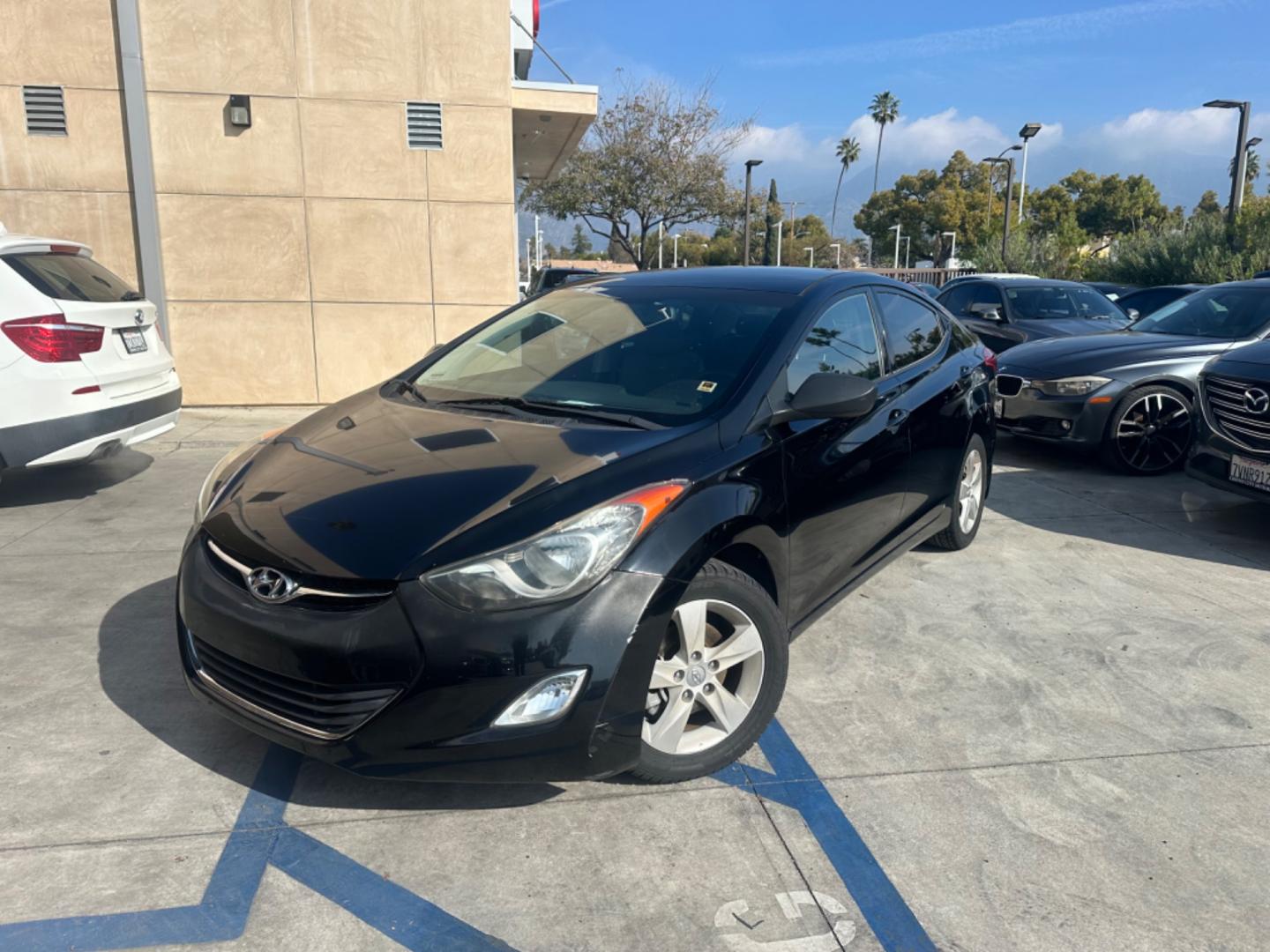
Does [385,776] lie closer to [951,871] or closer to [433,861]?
[433,861]

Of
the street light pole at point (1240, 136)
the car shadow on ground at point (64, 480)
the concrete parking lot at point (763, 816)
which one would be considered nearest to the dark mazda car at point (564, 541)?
the concrete parking lot at point (763, 816)

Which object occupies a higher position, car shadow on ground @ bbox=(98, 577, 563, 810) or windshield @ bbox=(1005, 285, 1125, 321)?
windshield @ bbox=(1005, 285, 1125, 321)

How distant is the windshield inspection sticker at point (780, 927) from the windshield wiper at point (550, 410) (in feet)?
4.85

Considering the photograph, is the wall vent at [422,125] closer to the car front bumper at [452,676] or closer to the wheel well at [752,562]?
the wheel well at [752,562]

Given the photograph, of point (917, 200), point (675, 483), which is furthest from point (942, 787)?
point (917, 200)

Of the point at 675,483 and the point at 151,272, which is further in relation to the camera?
the point at 151,272

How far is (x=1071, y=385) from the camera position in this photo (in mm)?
7488

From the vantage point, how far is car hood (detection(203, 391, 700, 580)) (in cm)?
263

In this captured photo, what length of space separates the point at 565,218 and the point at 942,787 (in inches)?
1298

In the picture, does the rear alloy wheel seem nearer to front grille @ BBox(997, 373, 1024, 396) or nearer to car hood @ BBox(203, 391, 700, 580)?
front grille @ BBox(997, 373, 1024, 396)

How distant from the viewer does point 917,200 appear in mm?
66438

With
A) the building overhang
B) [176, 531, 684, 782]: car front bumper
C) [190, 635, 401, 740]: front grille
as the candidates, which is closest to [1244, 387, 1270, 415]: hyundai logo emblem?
[176, 531, 684, 782]: car front bumper

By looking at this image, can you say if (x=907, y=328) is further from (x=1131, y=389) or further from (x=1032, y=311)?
(x=1032, y=311)

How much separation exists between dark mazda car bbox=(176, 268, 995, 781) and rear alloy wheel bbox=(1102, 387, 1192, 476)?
4.05 meters
